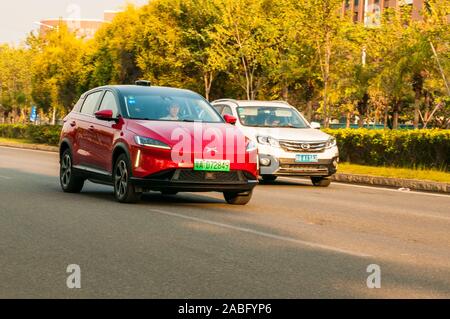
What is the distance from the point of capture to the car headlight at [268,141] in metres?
17.3

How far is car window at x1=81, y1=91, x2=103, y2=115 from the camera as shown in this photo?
13859 millimetres

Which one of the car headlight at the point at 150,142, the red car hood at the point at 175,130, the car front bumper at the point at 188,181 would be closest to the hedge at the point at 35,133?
the red car hood at the point at 175,130

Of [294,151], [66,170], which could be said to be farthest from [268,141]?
[66,170]

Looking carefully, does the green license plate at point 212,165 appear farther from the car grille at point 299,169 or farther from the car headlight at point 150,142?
the car grille at point 299,169

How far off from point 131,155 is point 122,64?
1301 inches

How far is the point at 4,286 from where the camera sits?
244 inches

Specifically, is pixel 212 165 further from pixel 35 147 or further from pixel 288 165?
pixel 35 147

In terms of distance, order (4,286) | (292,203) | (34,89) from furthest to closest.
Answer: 1. (34,89)
2. (292,203)
3. (4,286)

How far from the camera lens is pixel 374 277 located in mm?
6805

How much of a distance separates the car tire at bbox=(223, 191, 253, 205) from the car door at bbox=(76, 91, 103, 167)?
2128 millimetres

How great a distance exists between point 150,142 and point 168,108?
118cm

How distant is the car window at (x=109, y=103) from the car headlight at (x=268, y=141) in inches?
182
